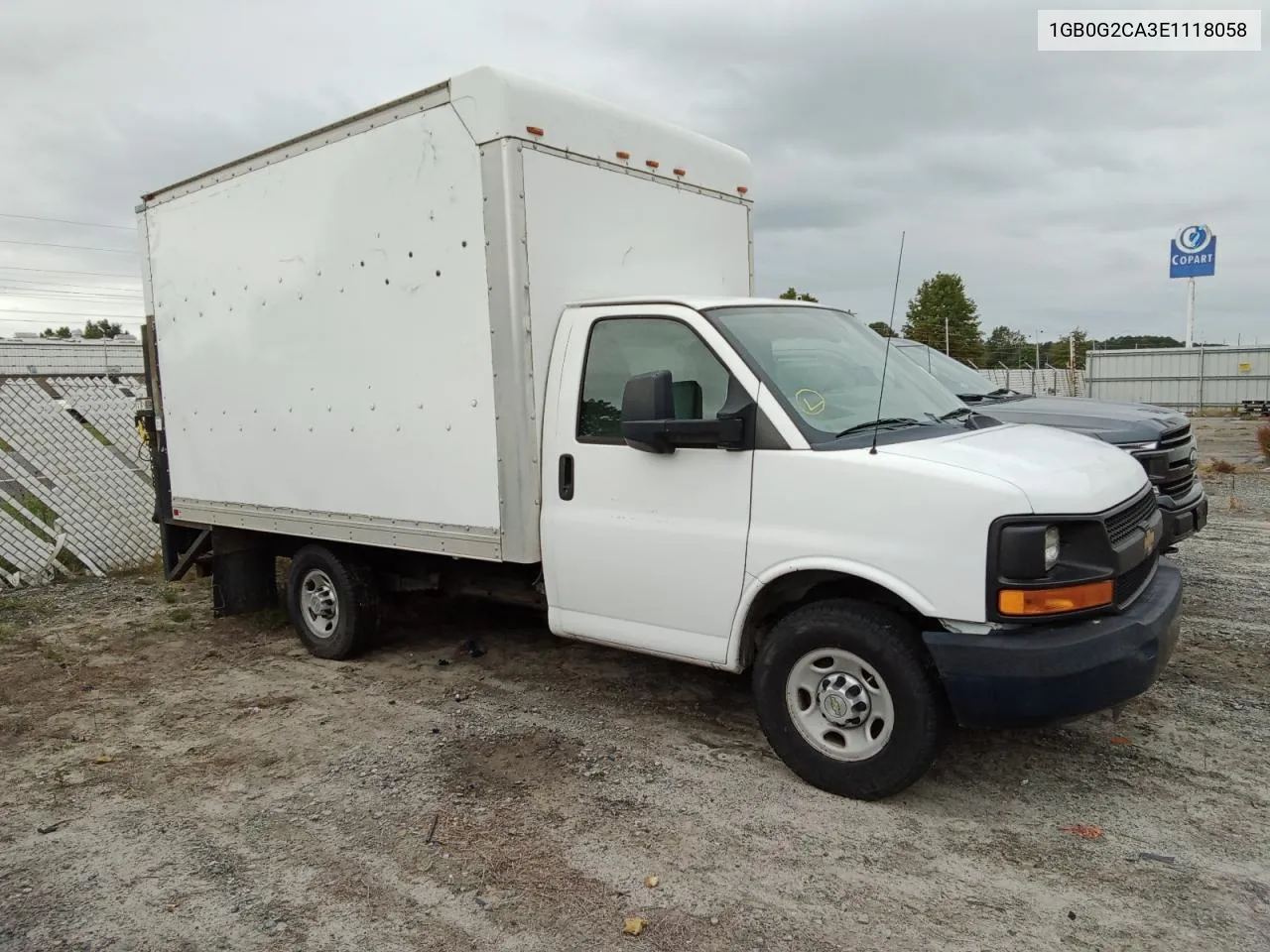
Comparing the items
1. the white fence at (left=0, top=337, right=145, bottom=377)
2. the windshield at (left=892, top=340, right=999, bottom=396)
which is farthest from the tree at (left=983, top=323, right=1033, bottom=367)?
the white fence at (left=0, top=337, right=145, bottom=377)

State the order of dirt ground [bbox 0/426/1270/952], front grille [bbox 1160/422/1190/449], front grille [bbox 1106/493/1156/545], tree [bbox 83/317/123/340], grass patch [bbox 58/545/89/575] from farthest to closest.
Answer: tree [bbox 83/317/123/340], grass patch [bbox 58/545/89/575], front grille [bbox 1160/422/1190/449], front grille [bbox 1106/493/1156/545], dirt ground [bbox 0/426/1270/952]

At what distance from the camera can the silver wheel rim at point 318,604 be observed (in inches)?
242

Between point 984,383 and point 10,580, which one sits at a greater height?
point 984,383

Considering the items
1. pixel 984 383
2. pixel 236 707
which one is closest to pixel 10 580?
pixel 236 707

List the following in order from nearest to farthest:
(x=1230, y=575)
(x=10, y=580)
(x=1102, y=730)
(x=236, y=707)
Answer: (x=1102, y=730)
(x=236, y=707)
(x=1230, y=575)
(x=10, y=580)

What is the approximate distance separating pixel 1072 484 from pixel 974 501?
472mm

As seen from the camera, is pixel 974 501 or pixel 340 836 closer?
pixel 974 501

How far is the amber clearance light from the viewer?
11.2 ft

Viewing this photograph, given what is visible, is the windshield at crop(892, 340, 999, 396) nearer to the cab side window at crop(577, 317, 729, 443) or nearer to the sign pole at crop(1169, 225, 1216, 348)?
the cab side window at crop(577, 317, 729, 443)

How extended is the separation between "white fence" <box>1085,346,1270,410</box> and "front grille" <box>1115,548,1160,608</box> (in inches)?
1126

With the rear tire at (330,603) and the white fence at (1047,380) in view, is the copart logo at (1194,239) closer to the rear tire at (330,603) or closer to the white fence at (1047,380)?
the white fence at (1047,380)

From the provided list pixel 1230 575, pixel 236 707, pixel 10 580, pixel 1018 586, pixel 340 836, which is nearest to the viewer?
pixel 1018 586

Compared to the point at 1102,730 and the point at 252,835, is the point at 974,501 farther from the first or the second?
the point at 252,835

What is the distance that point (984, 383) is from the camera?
8602 mm
